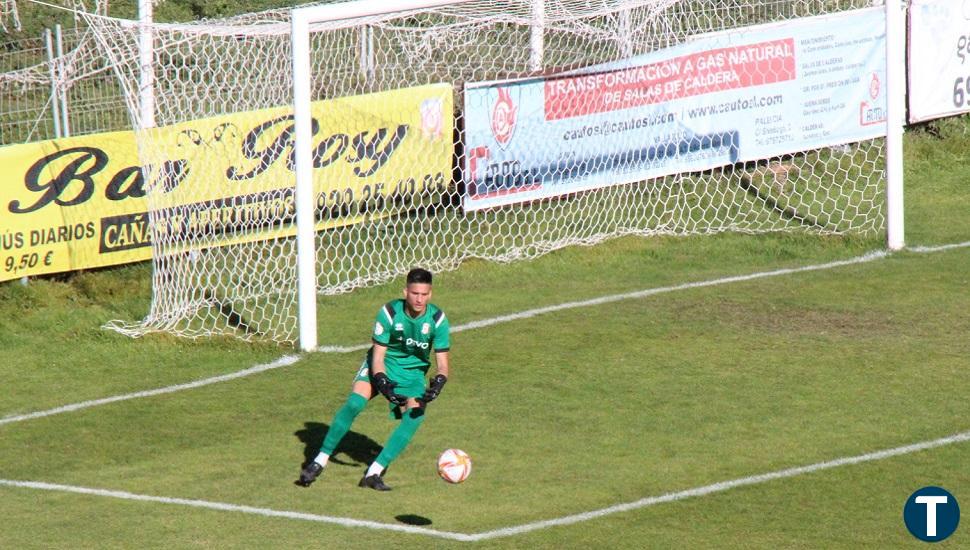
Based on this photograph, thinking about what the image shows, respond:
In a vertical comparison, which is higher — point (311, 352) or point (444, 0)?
point (444, 0)

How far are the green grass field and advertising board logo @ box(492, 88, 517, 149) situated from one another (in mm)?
1536

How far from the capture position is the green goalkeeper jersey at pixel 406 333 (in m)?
10.5

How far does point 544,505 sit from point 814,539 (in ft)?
5.95

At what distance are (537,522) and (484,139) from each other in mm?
8744

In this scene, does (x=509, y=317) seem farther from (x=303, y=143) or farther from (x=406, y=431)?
(x=406, y=431)

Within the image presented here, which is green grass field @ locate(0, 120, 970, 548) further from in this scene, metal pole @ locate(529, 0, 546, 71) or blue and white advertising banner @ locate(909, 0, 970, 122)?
blue and white advertising banner @ locate(909, 0, 970, 122)

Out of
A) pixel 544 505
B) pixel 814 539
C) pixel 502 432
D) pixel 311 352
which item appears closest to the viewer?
pixel 814 539

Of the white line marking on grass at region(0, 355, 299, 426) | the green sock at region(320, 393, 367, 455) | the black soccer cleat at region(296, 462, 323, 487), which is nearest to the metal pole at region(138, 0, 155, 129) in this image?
the white line marking on grass at region(0, 355, 299, 426)

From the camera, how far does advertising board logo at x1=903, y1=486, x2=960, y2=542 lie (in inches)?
368

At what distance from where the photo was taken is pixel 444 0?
1523cm

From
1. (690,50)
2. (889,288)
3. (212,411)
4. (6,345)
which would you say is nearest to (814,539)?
(212,411)

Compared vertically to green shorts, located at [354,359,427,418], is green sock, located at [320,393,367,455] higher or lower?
lower

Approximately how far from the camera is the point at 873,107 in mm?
19938

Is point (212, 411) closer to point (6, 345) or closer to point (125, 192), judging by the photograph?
point (6, 345)
